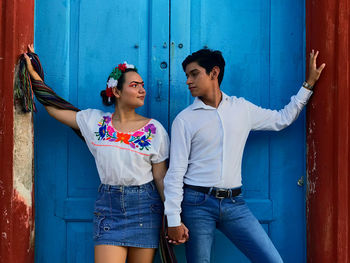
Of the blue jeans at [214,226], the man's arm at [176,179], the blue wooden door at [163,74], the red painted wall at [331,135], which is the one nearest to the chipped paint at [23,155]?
the blue wooden door at [163,74]

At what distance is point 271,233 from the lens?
3174 millimetres

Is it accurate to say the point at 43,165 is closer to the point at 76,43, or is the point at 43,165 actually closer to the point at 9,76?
the point at 9,76

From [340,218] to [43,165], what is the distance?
2.05 m

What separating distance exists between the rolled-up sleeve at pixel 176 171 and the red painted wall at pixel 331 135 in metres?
0.89

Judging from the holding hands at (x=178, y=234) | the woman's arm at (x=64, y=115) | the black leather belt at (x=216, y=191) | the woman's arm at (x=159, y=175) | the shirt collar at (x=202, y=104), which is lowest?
the holding hands at (x=178, y=234)

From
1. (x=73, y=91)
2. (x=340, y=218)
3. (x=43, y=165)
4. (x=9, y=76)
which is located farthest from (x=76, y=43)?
(x=340, y=218)

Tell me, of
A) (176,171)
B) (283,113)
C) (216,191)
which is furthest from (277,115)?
(176,171)

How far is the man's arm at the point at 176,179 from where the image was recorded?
2664 millimetres

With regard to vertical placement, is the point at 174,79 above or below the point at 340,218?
above

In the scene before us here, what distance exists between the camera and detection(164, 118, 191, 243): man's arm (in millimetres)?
2664

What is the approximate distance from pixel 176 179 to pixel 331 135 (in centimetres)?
103

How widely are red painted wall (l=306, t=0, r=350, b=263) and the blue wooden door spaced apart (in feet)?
0.81

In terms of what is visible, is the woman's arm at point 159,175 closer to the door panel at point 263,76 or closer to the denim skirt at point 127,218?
the denim skirt at point 127,218

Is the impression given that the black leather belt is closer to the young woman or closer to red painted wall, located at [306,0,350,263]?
the young woman
